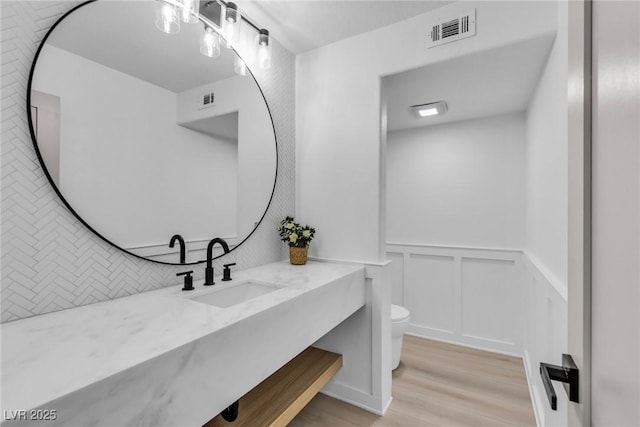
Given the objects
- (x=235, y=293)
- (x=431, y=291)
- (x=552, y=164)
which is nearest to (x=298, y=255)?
(x=235, y=293)

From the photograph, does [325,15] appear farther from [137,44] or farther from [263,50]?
[137,44]

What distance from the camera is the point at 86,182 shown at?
114 centimetres

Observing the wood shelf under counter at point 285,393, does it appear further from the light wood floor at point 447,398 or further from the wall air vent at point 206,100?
the wall air vent at point 206,100

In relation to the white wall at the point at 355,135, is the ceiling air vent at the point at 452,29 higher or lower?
higher

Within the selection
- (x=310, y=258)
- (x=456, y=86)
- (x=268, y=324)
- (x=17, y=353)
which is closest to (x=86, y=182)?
(x=17, y=353)

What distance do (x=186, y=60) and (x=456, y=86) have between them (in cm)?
173

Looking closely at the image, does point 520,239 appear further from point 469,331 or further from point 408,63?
point 408,63

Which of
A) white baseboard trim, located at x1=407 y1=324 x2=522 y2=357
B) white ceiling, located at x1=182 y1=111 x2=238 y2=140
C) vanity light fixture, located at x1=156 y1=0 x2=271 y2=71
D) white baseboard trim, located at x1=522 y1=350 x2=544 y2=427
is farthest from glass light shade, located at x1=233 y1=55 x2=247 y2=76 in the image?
white baseboard trim, located at x1=522 y1=350 x2=544 y2=427

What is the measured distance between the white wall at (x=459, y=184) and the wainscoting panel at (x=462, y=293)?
0.41ft

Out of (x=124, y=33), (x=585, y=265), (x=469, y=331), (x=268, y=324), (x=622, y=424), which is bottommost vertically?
(x=469, y=331)

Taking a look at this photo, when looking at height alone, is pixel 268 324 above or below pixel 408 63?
below

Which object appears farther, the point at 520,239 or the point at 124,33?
the point at 520,239

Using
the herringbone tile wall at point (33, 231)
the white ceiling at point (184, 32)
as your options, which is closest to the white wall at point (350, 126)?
the white ceiling at point (184, 32)

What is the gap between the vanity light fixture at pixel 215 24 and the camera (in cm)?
133
